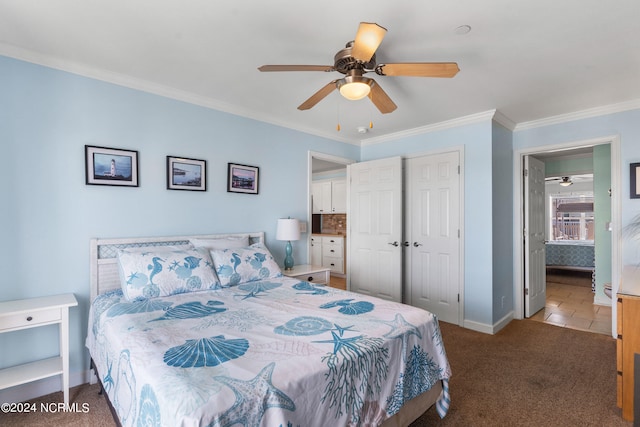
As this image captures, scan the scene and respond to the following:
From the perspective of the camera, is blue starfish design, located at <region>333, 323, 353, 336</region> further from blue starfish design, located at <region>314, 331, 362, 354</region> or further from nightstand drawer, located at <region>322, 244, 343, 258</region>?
nightstand drawer, located at <region>322, 244, 343, 258</region>

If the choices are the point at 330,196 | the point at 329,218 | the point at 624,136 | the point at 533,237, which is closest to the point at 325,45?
the point at 624,136

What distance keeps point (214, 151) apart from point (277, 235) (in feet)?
3.69

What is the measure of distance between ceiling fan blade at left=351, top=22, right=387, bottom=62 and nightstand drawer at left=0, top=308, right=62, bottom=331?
250 centimetres

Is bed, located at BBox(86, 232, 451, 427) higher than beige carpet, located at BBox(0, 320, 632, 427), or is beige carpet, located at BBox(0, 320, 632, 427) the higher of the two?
bed, located at BBox(86, 232, 451, 427)

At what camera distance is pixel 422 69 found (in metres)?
1.89

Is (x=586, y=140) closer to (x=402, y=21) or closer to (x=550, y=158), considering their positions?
(x=550, y=158)

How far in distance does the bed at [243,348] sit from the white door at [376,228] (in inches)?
70.3

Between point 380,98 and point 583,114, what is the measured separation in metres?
2.73

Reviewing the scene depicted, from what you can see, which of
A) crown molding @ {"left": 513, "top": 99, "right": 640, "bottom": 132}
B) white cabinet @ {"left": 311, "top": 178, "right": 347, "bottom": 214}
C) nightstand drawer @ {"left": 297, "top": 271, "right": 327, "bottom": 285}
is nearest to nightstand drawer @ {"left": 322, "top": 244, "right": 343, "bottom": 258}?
white cabinet @ {"left": 311, "top": 178, "right": 347, "bottom": 214}

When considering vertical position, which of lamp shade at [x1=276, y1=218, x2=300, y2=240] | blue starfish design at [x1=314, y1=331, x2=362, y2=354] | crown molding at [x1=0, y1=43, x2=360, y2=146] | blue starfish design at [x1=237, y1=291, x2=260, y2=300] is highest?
crown molding at [x1=0, y1=43, x2=360, y2=146]

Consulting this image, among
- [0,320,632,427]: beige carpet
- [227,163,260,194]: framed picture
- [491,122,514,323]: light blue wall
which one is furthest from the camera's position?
[491,122,514,323]: light blue wall

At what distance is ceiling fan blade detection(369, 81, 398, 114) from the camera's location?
2.19 m

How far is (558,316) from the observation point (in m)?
4.18

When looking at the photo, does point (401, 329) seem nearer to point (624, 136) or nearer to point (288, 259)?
point (288, 259)
